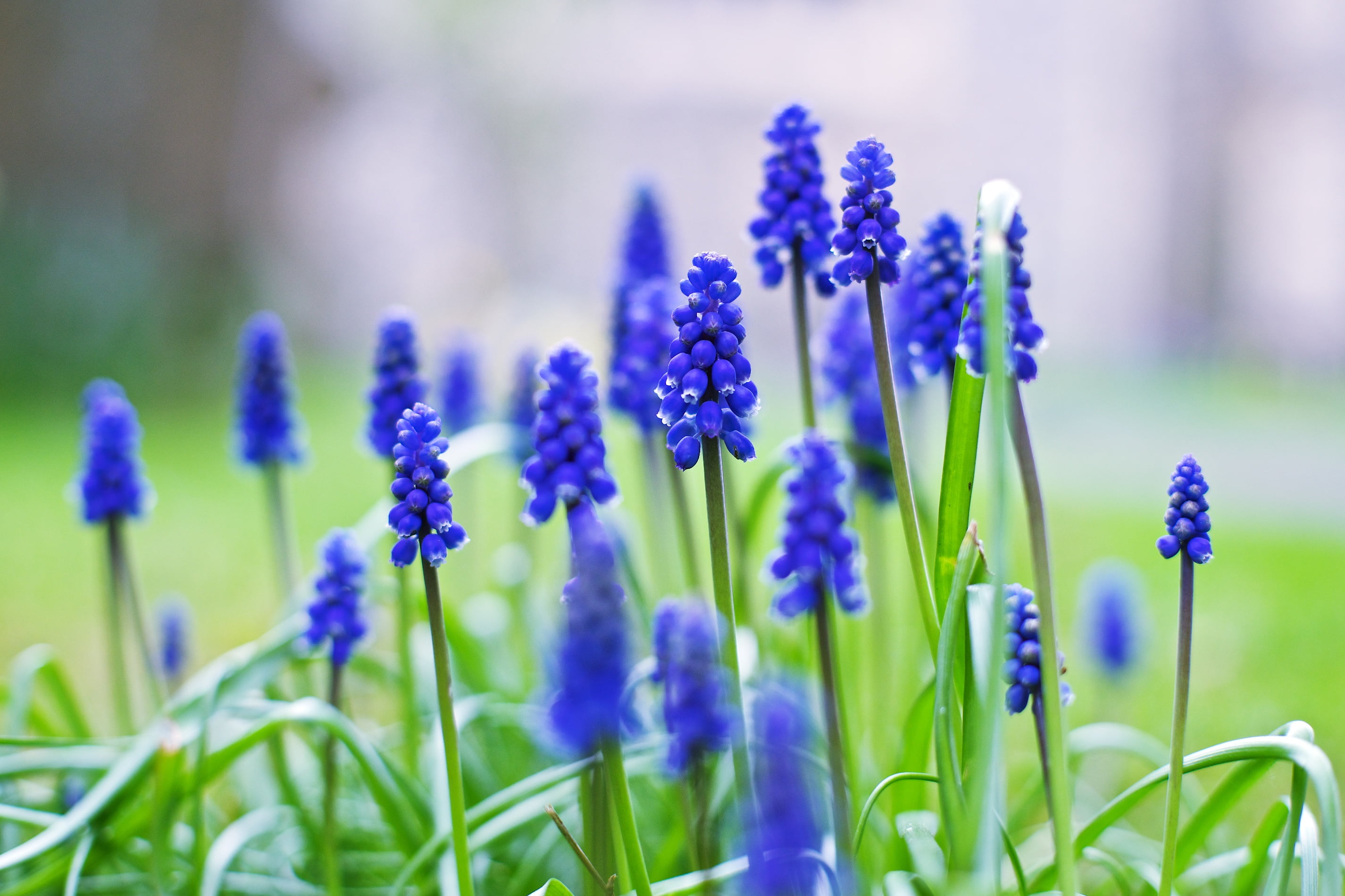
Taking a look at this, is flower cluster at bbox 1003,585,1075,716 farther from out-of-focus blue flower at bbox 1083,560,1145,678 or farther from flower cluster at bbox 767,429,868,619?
out-of-focus blue flower at bbox 1083,560,1145,678

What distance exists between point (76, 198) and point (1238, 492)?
16120 millimetres

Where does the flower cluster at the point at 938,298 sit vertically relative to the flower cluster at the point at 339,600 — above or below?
above

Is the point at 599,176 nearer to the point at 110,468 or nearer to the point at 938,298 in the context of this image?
the point at 110,468

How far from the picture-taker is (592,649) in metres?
1.24

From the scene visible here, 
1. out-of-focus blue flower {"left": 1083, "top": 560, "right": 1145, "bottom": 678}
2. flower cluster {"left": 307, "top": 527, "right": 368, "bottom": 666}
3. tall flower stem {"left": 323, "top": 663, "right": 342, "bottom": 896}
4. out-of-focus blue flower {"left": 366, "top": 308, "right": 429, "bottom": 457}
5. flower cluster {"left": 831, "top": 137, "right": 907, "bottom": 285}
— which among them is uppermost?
flower cluster {"left": 831, "top": 137, "right": 907, "bottom": 285}

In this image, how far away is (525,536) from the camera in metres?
3.49

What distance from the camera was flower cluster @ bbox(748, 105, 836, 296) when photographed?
6.49 ft

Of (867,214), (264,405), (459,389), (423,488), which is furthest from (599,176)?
(423,488)

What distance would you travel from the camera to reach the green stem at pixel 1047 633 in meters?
1.43

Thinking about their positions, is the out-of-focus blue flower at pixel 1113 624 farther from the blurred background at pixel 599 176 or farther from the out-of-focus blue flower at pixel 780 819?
the blurred background at pixel 599 176

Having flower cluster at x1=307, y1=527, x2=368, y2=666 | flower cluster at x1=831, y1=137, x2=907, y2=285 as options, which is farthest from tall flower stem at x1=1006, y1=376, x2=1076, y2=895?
flower cluster at x1=307, y1=527, x2=368, y2=666

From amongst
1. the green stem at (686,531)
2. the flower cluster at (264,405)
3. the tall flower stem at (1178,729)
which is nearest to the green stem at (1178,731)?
the tall flower stem at (1178,729)

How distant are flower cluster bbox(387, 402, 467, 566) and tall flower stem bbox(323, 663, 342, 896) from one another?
26.9 inches

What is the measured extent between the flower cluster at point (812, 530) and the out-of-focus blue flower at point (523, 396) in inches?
63.7
